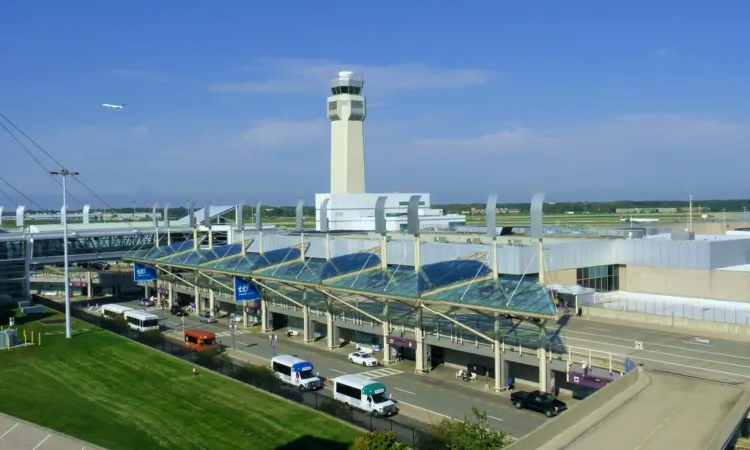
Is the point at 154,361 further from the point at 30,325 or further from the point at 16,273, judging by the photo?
the point at 16,273

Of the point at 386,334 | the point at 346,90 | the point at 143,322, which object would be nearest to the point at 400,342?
the point at 386,334

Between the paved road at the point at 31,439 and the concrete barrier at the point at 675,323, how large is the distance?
31101 millimetres

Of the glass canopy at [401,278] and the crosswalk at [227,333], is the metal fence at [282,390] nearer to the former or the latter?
the crosswalk at [227,333]

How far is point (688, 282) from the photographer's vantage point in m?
48.2

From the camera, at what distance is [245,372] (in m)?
38.0

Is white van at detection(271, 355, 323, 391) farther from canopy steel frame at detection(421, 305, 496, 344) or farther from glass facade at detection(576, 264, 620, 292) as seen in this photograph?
glass facade at detection(576, 264, 620, 292)

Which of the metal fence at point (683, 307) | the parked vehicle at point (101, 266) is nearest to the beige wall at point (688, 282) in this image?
the metal fence at point (683, 307)

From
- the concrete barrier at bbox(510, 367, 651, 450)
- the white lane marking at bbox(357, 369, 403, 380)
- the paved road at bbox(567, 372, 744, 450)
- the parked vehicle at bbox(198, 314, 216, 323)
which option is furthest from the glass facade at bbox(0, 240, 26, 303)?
the paved road at bbox(567, 372, 744, 450)

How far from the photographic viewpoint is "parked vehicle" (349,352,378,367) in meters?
40.9

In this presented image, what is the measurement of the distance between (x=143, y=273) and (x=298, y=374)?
36.1 m

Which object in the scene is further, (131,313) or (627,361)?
(131,313)

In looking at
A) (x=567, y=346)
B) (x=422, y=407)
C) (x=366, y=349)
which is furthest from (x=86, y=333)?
(x=567, y=346)

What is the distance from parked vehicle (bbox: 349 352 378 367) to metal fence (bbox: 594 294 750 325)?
56.3 feet

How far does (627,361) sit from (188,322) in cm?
4165
